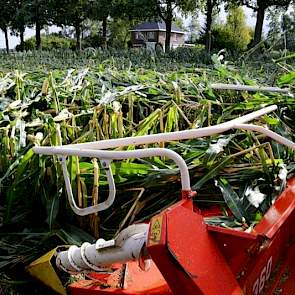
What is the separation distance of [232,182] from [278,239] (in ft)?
1.03

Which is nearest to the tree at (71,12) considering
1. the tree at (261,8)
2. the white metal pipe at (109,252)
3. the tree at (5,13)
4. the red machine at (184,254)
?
the tree at (5,13)

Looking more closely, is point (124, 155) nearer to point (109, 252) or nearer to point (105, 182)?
point (109, 252)

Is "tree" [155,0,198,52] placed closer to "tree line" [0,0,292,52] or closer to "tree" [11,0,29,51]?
"tree line" [0,0,292,52]

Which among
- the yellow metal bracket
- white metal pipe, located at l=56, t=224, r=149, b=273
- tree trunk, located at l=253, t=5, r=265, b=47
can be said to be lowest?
the yellow metal bracket

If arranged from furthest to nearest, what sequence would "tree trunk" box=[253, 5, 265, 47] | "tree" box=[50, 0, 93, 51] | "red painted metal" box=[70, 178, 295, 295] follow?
"tree" box=[50, 0, 93, 51] < "tree trunk" box=[253, 5, 265, 47] < "red painted metal" box=[70, 178, 295, 295]

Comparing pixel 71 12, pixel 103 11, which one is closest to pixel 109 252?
pixel 103 11

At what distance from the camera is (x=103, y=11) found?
88.4 ft

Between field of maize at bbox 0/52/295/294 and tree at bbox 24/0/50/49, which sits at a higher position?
tree at bbox 24/0/50/49

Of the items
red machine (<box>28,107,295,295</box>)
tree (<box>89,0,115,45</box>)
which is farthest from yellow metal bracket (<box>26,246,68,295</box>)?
tree (<box>89,0,115,45</box>)

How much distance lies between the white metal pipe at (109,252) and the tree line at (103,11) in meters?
20.6

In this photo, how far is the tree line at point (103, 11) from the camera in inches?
935

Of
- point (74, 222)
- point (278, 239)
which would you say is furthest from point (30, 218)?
point (278, 239)

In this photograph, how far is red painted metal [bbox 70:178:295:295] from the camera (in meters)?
1.27

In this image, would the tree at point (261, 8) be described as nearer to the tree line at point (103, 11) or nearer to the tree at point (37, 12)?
the tree line at point (103, 11)
